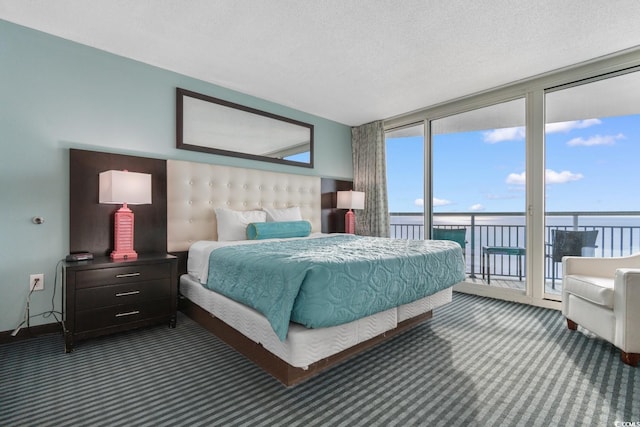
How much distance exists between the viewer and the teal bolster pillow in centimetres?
304

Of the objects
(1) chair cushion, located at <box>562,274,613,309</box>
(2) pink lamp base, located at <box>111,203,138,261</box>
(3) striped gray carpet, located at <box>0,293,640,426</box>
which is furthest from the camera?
(2) pink lamp base, located at <box>111,203,138,261</box>

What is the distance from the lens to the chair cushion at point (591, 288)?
2002 mm

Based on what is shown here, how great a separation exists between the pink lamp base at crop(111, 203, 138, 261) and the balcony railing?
3.73 metres

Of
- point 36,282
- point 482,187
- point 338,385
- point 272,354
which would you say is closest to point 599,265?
point 482,187

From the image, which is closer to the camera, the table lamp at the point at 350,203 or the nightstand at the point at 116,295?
the nightstand at the point at 116,295

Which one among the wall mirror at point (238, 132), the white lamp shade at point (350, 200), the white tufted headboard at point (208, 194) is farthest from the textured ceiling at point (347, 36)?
the white lamp shade at point (350, 200)

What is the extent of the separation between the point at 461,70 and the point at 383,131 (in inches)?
70.0

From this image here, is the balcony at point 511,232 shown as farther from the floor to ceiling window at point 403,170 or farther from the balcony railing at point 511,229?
the floor to ceiling window at point 403,170

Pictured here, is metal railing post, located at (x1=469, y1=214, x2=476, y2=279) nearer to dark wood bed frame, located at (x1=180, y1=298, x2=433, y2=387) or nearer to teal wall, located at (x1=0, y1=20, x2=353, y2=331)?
dark wood bed frame, located at (x1=180, y1=298, x2=433, y2=387)

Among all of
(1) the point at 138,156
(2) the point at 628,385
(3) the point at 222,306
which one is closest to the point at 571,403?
(2) the point at 628,385

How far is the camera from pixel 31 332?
2.33 metres

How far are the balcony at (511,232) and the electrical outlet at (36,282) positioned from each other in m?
4.36

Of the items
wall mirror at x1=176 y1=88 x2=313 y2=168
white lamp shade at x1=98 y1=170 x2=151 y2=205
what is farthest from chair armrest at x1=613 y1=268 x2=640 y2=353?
white lamp shade at x1=98 y1=170 x2=151 y2=205

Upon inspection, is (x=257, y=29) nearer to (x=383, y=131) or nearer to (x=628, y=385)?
(x=383, y=131)
